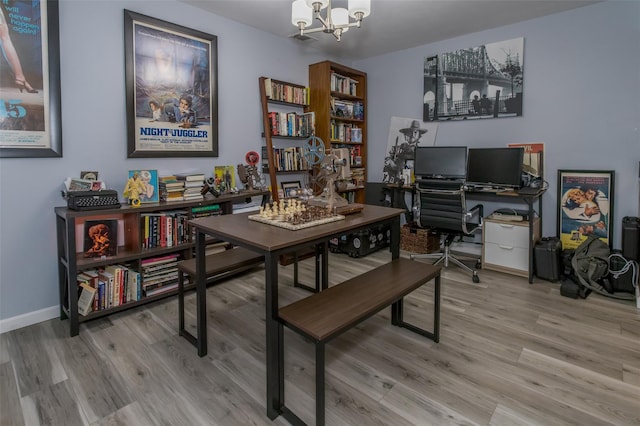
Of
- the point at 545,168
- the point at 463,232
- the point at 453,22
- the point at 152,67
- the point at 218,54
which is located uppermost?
the point at 453,22

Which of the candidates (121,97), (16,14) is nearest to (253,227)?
(121,97)

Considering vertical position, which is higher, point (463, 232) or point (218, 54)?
point (218, 54)

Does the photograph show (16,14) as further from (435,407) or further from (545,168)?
(545,168)

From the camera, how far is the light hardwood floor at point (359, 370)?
1.63 m

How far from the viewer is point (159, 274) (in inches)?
Answer: 111

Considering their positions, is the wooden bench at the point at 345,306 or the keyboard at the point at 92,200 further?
the keyboard at the point at 92,200

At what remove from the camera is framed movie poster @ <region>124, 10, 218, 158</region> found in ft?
9.37

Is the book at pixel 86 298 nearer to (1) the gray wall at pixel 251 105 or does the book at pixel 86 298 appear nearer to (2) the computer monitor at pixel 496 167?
(1) the gray wall at pixel 251 105

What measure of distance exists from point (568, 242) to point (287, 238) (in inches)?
126

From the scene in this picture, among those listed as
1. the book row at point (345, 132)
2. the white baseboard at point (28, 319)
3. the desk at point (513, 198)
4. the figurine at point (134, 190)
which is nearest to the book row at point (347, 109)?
the book row at point (345, 132)

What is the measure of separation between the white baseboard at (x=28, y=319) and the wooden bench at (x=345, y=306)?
202 centimetres

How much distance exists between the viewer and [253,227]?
6.42 ft

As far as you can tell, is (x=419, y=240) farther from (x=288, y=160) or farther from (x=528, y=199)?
(x=288, y=160)

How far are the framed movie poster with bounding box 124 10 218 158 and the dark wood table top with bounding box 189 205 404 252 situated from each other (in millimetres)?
1317
